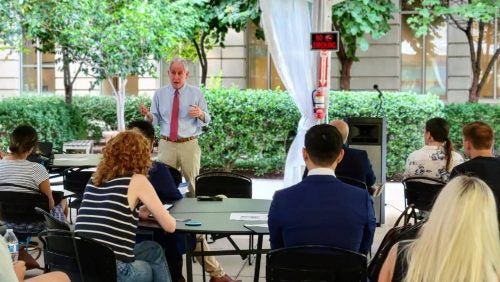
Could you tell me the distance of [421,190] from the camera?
24.5ft

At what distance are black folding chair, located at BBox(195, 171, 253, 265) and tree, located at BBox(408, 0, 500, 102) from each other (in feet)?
29.0

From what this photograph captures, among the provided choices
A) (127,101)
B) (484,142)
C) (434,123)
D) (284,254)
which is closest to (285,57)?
(434,123)

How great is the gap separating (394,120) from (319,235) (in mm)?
10244

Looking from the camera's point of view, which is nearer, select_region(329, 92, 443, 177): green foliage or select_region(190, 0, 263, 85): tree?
select_region(329, 92, 443, 177): green foliage

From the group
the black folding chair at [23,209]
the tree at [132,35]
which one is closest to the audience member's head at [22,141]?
the black folding chair at [23,209]

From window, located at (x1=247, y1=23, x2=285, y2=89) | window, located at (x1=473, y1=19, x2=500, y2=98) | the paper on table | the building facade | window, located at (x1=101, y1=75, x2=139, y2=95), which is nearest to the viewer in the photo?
the paper on table

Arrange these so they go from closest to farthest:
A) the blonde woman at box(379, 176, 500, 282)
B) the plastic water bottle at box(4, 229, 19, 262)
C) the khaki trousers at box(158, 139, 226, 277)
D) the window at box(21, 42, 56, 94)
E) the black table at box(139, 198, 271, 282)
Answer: the blonde woman at box(379, 176, 500, 282) < the black table at box(139, 198, 271, 282) < the plastic water bottle at box(4, 229, 19, 262) < the khaki trousers at box(158, 139, 226, 277) < the window at box(21, 42, 56, 94)

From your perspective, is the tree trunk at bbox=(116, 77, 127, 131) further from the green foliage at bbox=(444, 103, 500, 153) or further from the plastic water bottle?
the plastic water bottle

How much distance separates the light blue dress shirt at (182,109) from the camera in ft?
29.6

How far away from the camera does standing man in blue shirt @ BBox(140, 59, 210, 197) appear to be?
349 inches

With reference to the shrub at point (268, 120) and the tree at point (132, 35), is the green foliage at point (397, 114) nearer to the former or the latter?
the shrub at point (268, 120)

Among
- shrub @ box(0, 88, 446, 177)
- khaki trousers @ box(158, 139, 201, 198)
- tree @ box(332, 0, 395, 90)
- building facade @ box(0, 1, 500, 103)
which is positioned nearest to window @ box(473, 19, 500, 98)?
building facade @ box(0, 1, 500, 103)

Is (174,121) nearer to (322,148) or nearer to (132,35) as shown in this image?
(322,148)

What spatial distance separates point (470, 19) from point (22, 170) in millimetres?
11175
